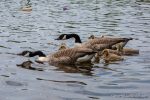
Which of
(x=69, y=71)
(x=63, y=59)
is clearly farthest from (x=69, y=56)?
(x=69, y=71)

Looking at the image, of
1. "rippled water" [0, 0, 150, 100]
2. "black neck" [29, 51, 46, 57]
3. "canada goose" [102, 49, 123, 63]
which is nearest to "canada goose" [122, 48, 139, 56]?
"rippled water" [0, 0, 150, 100]

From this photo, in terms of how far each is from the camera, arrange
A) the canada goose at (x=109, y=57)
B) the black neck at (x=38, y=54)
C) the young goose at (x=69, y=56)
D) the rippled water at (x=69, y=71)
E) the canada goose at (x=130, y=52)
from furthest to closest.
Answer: the canada goose at (x=130, y=52), the black neck at (x=38, y=54), the canada goose at (x=109, y=57), the young goose at (x=69, y=56), the rippled water at (x=69, y=71)

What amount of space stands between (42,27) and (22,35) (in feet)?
12.3

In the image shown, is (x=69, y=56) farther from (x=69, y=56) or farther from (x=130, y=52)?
(x=130, y=52)

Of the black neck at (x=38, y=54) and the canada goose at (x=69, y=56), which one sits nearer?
the canada goose at (x=69, y=56)

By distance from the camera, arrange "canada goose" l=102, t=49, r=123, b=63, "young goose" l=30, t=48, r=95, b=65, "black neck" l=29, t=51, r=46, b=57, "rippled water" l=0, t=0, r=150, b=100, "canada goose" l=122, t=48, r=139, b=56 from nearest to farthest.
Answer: "rippled water" l=0, t=0, r=150, b=100 → "young goose" l=30, t=48, r=95, b=65 → "canada goose" l=102, t=49, r=123, b=63 → "black neck" l=29, t=51, r=46, b=57 → "canada goose" l=122, t=48, r=139, b=56

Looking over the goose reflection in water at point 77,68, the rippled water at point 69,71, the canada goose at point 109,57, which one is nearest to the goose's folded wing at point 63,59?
the goose reflection in water at point 77,68

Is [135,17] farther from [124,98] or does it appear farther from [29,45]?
[124,98]

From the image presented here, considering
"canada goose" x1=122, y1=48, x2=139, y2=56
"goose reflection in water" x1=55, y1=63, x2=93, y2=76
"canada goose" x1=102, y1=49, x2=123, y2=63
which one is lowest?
→ "canada goose" x1=122, y1=48, x2=139, y2=56

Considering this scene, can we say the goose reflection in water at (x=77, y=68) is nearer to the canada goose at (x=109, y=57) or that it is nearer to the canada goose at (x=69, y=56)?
the canada goose at (x=69, y=56)

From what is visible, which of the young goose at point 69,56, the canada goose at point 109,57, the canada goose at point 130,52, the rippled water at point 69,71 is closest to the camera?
the rippled water at point 69,71

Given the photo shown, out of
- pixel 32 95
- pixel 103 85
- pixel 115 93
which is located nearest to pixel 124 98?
pixel 115 93

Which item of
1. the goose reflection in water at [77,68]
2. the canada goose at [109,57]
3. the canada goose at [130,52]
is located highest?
the goose reflection in water at [77,68]

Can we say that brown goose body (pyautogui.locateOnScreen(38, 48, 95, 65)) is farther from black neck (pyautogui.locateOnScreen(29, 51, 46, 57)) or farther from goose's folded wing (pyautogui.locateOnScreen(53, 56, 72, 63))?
black neck (pyautogui.locateOnScreen(29, 51, 46, 57))
